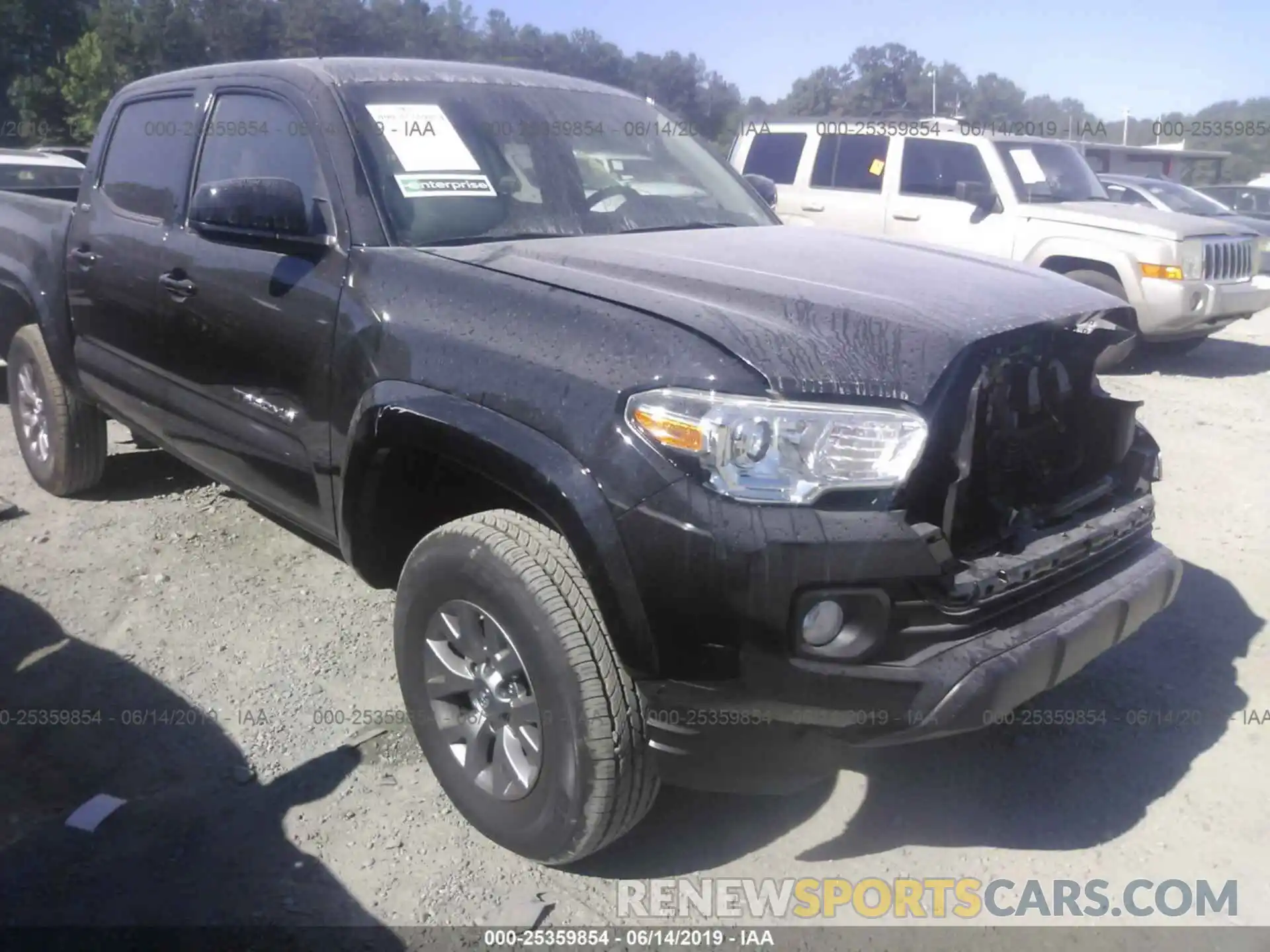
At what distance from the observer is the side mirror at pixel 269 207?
306cm

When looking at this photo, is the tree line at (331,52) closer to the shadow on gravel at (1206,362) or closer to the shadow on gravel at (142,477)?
the shadow on gravel at (1206,362)

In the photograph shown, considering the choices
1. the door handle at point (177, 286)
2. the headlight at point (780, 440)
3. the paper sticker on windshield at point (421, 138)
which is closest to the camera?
the headlight at point (780, 440)

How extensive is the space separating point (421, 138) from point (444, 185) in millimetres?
189

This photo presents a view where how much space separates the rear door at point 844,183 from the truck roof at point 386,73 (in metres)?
5.65

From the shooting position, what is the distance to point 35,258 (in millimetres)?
4734

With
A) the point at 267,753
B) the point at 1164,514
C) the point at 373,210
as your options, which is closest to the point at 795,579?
the point at 373,210

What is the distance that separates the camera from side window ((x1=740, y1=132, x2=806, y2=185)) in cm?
992

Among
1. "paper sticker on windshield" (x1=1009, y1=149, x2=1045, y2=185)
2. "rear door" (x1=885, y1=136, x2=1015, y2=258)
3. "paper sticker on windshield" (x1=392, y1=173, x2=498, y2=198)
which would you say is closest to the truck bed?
"paper sticker on windshield" (x1=392, y1=173, x2=498, y2=198)

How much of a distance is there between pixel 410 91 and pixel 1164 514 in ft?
12.5

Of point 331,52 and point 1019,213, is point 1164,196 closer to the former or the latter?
point 1019,213

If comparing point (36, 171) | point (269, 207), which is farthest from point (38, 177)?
point (269, 207)

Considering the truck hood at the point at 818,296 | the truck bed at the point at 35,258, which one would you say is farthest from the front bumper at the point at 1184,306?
the truck bed at the point at 35,258

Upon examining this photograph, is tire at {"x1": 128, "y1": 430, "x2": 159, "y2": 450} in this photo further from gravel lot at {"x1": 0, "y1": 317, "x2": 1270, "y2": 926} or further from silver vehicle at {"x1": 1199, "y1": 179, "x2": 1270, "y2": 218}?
silver vehicle at {"x1": 1199, "y1": 179, "x2": 1270, "y2": 218}

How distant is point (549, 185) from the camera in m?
3.41
